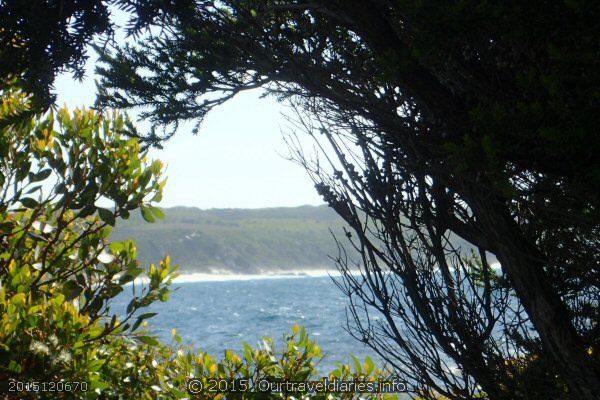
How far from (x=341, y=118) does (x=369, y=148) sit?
0.25 meters

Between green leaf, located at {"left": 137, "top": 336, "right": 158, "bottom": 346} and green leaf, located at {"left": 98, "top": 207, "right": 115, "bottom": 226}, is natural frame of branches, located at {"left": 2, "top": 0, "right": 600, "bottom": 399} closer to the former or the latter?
green leaf, located at {"left": 98, "top": 207, "right": 115, "bottom": 226}

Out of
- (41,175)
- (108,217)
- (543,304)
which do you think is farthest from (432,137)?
(41,175)

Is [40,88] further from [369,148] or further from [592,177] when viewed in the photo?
[592,177]

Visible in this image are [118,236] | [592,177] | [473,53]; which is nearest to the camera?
[592,177]

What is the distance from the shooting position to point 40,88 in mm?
2715

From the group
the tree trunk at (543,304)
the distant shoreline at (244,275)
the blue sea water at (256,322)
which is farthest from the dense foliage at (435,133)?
the distant shoreline at (244,275)

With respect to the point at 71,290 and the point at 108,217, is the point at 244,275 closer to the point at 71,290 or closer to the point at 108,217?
the point at 71,290

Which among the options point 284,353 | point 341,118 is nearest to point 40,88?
point 341,118

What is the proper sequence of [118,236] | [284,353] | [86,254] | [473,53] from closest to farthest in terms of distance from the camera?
[473,53], [86,254], [284,353], [118,236]

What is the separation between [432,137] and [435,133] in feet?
0.16

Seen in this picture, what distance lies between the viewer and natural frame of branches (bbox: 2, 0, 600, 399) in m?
2.30

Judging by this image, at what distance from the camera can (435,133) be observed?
2.99 metres

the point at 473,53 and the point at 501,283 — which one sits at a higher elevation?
the point at 473,53

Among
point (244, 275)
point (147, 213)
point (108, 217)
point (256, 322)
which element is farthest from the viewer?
point (244, 275)
